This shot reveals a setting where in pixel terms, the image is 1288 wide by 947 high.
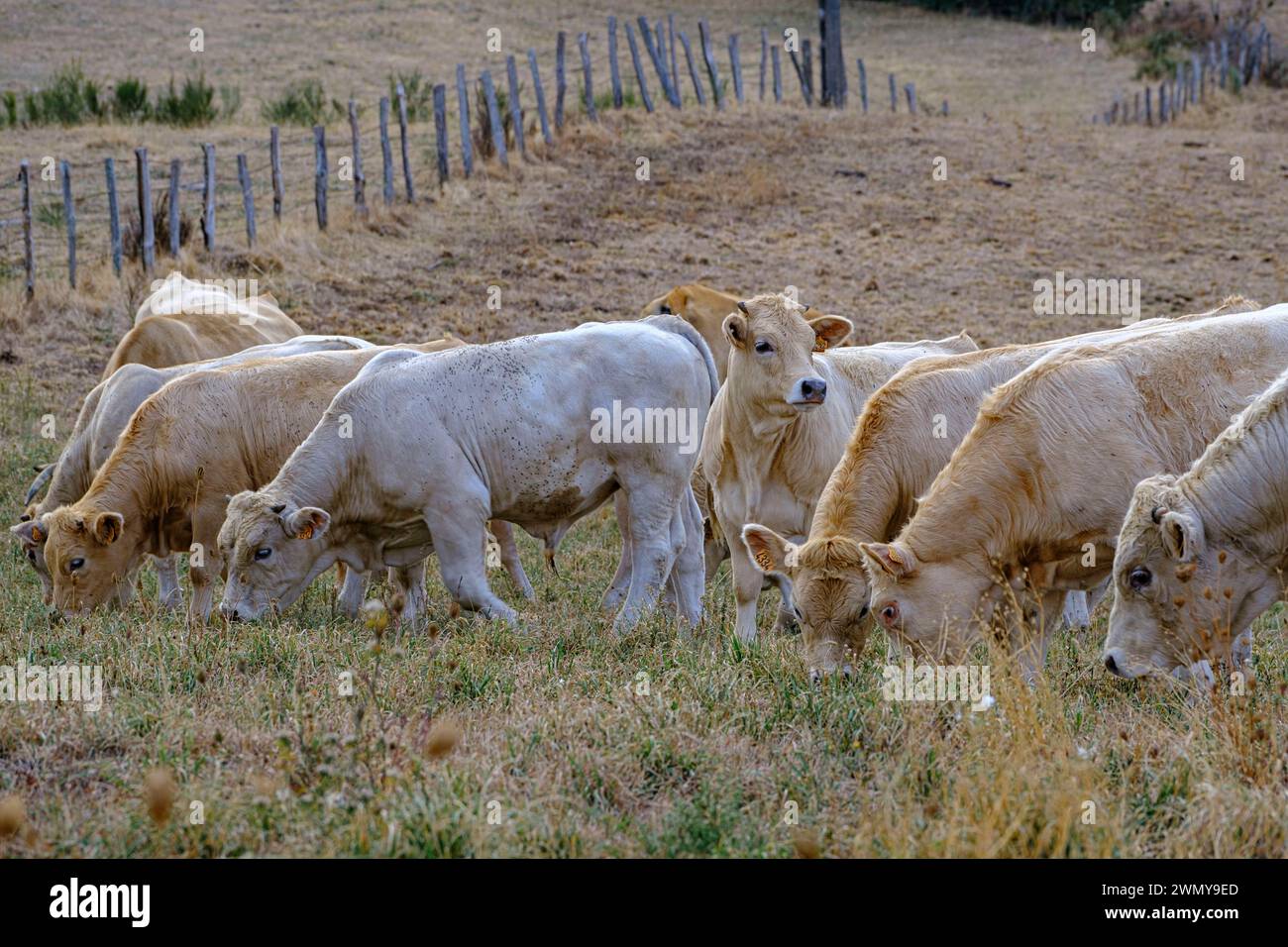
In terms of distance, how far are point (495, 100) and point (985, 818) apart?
76.6ft

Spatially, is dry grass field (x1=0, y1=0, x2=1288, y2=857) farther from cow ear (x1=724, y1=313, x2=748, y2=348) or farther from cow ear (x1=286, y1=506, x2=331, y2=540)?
cow ear (x1=724, y1=313, x2=748, y2=348)

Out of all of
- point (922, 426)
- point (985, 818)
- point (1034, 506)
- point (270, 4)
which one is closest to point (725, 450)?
point (922, 426)

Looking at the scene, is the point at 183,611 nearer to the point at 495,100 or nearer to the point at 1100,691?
the point at 1100,691

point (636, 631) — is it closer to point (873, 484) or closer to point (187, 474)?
point (873, 484)

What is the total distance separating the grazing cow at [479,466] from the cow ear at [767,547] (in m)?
1.00

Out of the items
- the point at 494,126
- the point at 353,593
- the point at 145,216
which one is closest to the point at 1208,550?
the point at 353,593

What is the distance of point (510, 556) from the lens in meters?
10.0

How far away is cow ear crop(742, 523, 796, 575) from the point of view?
671 centimetres

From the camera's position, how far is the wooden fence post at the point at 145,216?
17.8 meters

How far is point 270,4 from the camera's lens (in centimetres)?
4566

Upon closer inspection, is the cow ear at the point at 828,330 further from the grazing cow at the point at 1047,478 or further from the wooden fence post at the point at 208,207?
the wooden fence post at the point at 208,207

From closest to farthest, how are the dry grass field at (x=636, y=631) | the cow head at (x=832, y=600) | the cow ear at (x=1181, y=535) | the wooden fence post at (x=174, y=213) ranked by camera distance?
the dry grass field at (x=636, y=631) → the cow ear at (x=1181, y=535) → the cow head at (x=832, y=600) → the wooden fence post at (x=174, y=213)

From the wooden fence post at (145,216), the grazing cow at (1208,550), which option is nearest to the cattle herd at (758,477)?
the grazing cow at (1208,550)

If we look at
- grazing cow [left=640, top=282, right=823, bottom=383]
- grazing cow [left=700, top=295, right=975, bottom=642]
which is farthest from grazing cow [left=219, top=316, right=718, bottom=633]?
grazing cow [left=640, top=282, right=823, bottom=383]
